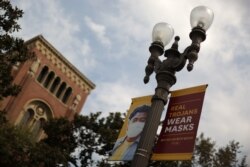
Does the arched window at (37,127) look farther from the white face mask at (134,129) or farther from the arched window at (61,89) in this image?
the white face mask at (134,129)

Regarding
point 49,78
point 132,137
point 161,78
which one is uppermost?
point 49,78

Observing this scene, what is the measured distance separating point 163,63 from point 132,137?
1.44 m

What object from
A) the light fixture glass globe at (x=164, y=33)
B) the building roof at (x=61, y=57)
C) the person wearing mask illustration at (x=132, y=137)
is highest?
the building roof at (x=61, y=57)

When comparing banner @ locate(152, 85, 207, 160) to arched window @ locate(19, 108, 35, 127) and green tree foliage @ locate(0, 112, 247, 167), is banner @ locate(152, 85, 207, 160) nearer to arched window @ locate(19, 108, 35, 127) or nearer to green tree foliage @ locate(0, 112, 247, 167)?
green tree foliage @ locate(0, 112, 247, 167)

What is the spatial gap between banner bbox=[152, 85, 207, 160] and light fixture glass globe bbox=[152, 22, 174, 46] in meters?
1.21

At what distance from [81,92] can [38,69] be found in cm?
576

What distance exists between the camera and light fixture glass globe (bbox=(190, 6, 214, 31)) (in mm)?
6664

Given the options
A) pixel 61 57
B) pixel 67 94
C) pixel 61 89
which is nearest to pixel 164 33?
pixel 61 89

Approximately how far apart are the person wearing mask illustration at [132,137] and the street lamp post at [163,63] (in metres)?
0.46

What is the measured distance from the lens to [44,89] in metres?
37.2

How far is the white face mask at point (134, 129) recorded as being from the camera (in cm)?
650

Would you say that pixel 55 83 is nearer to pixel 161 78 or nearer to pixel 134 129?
pixel 134 129

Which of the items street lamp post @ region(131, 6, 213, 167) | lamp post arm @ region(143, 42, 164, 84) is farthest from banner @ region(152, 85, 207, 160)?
lamp post arm @ region(143, 42, 164, 84)

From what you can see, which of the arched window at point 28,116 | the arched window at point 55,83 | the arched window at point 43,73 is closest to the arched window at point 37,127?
the arched window at point 28,116
